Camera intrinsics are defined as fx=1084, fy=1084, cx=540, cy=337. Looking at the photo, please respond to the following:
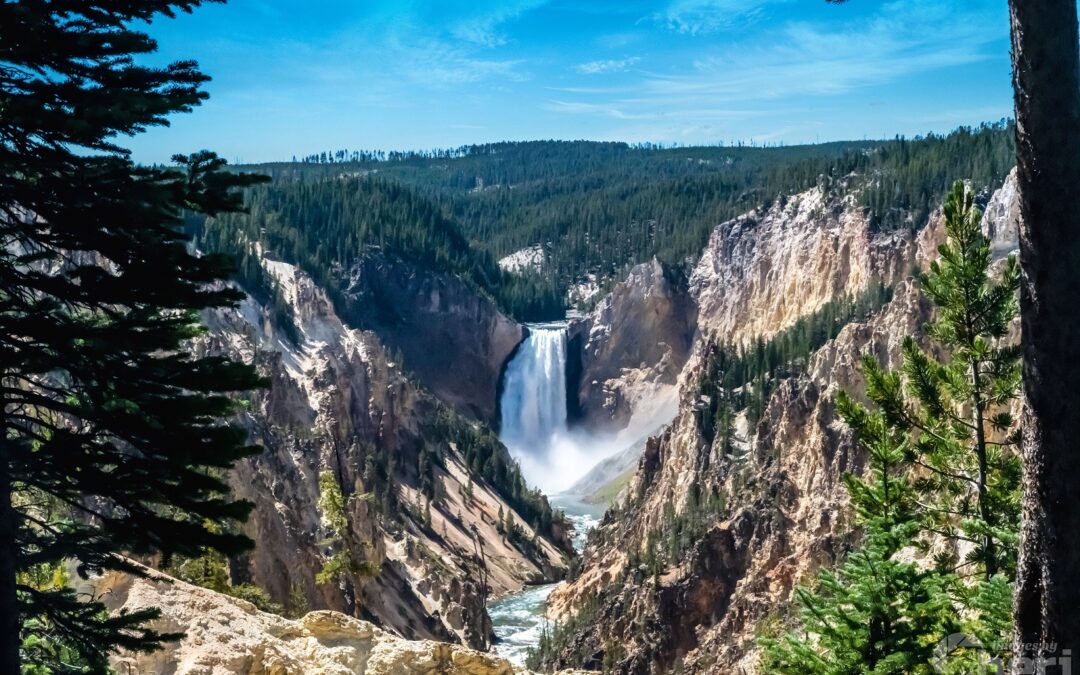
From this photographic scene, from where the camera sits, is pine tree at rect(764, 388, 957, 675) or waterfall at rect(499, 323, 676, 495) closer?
pine tree at rect(764, 388, 957, 675)

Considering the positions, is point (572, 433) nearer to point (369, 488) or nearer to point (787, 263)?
point (787, 263)

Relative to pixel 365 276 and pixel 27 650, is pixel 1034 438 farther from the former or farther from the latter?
pixel 365 276

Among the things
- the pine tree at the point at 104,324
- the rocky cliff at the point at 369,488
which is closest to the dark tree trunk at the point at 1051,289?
the pine tree at the point at 104,324

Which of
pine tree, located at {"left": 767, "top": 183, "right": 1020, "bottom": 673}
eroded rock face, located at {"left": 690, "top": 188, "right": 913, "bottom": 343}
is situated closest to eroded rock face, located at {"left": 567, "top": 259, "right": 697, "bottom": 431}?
eroded rock face, located at {"left": 690, "top": 188, "right": 913, "bottom": 343}

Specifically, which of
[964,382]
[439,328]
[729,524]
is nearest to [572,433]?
[439,328]

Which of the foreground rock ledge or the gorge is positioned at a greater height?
the foreground rock ledge

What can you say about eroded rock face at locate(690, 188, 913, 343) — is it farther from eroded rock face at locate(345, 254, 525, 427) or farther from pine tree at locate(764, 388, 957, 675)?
pine tree at locate(764, 388, 957, 675)
